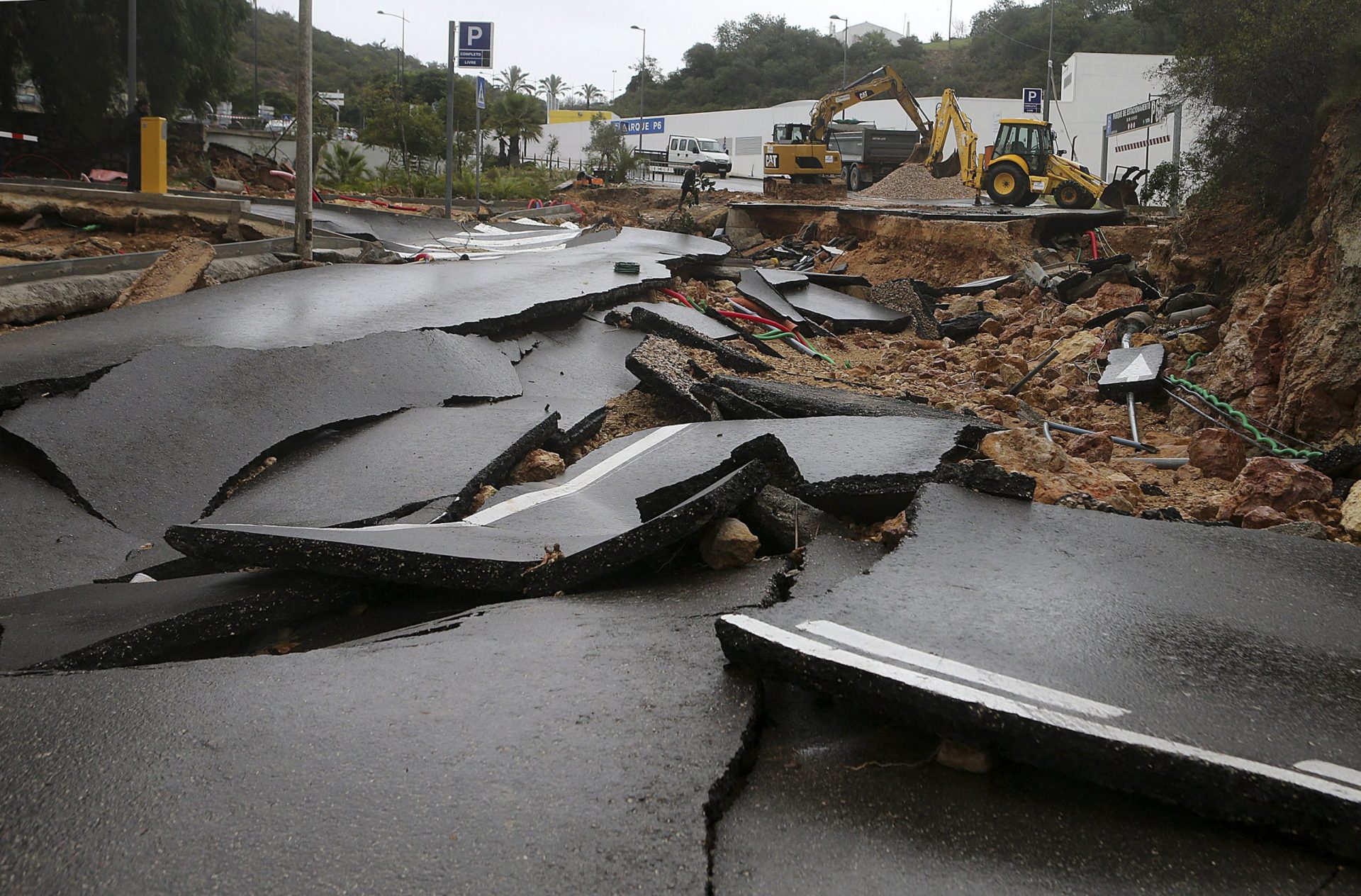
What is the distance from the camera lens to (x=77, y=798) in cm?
212

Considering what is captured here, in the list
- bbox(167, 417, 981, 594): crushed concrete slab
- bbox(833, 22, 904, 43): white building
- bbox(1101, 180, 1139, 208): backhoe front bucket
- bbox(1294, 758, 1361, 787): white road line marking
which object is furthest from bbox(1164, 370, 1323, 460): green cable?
bbox(833, 22, 904, 43): white building

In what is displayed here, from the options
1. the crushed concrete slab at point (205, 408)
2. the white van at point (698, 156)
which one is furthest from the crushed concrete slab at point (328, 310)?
the white van at point (698, 156)

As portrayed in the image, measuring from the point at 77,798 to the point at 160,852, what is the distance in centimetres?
33

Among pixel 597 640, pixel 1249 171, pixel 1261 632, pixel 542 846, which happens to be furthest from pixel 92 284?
pixel 1249 171

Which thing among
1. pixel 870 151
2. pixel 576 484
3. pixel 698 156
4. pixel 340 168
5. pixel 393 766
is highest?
pixel 698 156

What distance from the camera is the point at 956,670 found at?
2.36 meters

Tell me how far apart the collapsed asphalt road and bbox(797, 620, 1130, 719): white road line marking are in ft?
0.05

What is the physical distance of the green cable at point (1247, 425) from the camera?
233 inches

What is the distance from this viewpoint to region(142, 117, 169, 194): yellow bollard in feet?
43.8

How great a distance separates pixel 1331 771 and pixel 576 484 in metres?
3.35

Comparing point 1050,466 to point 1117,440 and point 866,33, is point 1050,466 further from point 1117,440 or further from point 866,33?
point 866,33

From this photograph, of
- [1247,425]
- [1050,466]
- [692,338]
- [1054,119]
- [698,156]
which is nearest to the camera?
[1050,466]

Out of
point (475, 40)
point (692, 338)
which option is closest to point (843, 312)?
point (692, 338)

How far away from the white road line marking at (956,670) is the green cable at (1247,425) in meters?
4.41
